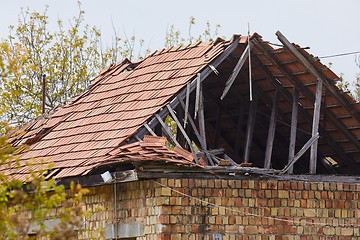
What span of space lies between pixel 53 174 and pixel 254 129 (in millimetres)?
4451

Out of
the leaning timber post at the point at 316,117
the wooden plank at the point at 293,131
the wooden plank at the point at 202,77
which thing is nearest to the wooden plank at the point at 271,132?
the wooden plank at the point at 293,131

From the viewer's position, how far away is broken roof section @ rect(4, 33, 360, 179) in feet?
54.0

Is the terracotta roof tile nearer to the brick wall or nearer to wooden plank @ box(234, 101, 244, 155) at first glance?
the brick wall

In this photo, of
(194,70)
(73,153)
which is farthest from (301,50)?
(73,153)

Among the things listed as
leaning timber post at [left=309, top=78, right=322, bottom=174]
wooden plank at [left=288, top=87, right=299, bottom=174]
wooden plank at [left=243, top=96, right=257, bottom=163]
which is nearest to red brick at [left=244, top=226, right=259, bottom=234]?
wooden plank at [left=288, top=87, right=299, bottom=174]

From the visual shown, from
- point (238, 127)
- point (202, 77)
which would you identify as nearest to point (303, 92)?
point (238, 127)

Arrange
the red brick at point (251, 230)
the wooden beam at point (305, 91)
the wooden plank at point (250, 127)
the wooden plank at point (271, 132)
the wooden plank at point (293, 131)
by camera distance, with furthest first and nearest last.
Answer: the wooden plank at point (250, 127), the wooden plank at point (271, 132), the wooden plank at point (293, 131), the wooden beam at point (305, 91), the red brick at point (251, 230)

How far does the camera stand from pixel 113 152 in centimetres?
1555

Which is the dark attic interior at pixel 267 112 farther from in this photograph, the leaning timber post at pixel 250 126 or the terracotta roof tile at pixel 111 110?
the terracotta roof tile at pixel 111 110

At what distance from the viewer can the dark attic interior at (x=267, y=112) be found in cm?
1662

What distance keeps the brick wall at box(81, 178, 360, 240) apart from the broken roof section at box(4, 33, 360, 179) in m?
0.52

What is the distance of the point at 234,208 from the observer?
52.4ft

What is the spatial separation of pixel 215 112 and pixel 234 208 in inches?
156

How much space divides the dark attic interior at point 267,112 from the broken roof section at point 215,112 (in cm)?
2
